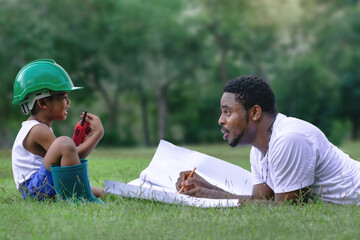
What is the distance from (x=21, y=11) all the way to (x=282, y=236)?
2435cm

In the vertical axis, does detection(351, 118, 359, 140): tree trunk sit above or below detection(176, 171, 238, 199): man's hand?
below

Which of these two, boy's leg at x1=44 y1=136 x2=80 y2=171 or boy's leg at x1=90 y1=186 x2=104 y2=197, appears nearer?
boy's leg at x1=44 y1=136 x2=80 y2=171

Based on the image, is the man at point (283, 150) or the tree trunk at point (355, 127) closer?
the man at point (283, 150)

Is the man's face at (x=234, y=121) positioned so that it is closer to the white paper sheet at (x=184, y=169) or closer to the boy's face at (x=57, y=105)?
the white paper sheet at (x=184, y=169)

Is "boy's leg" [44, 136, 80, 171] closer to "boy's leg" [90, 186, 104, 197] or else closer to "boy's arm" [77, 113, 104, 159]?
"boy's arm" [77, 113, 104, 159]

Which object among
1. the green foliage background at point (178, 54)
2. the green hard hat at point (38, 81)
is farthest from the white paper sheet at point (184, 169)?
the green foliage background at point (178, 54)

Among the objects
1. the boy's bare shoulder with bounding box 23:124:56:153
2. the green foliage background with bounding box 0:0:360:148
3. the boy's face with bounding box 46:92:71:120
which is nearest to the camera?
the boy's bare shoulder with bounding box 23:124:56:153

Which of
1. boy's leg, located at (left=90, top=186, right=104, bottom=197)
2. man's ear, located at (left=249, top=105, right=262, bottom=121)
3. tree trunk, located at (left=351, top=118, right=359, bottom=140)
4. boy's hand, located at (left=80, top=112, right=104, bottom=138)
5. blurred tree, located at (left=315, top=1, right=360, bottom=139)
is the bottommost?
tree trunk, located at (left=351, top=118, right=359, bottom=140)

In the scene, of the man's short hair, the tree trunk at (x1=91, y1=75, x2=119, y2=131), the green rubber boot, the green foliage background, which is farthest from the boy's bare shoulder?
the tree trunk at (x1=91, y1=75, x2=119, y2=131)

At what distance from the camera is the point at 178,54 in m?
28.5

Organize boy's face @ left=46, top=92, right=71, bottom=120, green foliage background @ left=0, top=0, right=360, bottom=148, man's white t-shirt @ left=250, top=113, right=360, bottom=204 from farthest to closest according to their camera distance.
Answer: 1. green foliage background @ left=0, top=0, right=360, bottom=148
2. boy's face @ left=46, top=92, right=71, bottom=120
3. man's white t-shirt @ left=250, top=113, right=360, bottom=204

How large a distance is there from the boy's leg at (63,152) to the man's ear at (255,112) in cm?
142

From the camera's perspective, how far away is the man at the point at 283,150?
11.7 feet

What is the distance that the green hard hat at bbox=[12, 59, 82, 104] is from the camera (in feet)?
13.8
